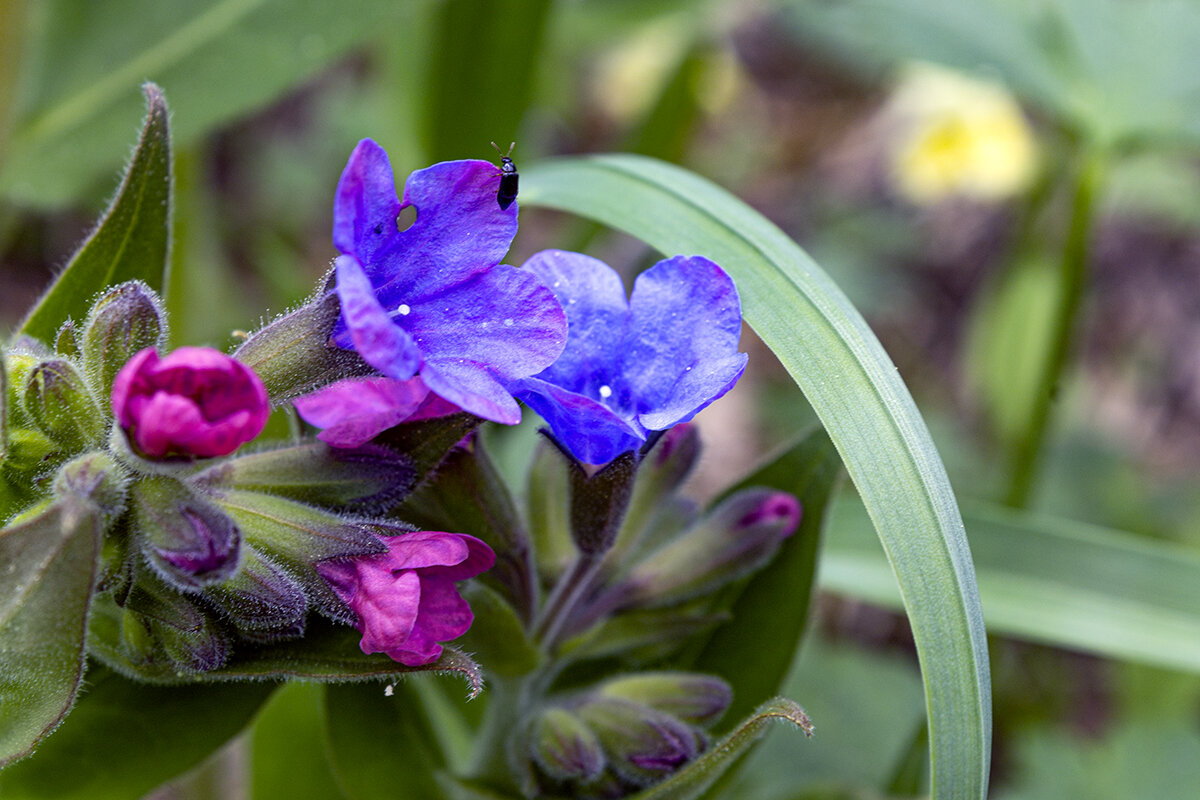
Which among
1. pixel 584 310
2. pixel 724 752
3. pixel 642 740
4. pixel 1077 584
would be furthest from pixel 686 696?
pixel 1077 584

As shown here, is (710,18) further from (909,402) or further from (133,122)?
(909,402)

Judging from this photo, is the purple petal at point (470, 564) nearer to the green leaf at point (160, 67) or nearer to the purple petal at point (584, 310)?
the purple petal at point (584, 310)

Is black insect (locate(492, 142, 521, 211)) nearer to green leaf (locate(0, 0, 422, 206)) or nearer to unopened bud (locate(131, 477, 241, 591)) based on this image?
unopened bud (locate(131, 477, 241, 591))

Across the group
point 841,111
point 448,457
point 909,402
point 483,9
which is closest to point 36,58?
point 483,9

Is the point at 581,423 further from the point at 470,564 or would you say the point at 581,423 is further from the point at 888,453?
the point at 888,453

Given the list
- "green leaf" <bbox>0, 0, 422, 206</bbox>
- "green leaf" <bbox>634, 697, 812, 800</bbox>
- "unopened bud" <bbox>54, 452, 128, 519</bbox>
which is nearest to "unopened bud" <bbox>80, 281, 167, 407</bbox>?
"unopened bud" <bbox>54, 452, 128, 519</bbox>

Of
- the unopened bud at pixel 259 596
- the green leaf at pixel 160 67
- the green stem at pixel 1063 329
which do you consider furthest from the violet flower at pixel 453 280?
the green stem at pixel 1063 329
